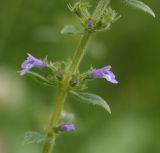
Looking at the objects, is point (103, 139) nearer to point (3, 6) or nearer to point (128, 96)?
point (128, 96)

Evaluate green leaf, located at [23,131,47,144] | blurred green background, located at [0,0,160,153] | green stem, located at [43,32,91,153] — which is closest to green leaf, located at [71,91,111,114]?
green stem, located at [43,32,91,153]

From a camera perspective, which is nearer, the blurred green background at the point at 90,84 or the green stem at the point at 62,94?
the green stem at the point at 62,94

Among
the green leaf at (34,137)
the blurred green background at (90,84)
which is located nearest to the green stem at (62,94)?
the green leaf at (34,137)

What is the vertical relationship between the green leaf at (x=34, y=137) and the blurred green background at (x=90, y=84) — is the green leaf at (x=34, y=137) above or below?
below

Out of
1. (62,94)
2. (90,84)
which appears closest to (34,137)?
(62,94)

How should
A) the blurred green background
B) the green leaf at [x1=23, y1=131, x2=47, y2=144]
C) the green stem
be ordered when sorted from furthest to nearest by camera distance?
1. the blurred green background
2. the green stem
3. the green leaf at [x1=23, y1=131, x2=47, y2=144]

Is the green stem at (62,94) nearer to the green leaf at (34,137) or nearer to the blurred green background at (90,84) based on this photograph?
the green leaf at (34,137)

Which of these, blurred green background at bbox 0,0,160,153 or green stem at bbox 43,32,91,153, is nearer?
green stem at bbox 43,32,91,153

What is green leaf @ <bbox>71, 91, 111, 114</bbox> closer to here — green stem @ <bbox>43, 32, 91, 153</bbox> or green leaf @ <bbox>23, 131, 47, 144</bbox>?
green stem @ <bbox>43, 32, 91, 153</bbox>
